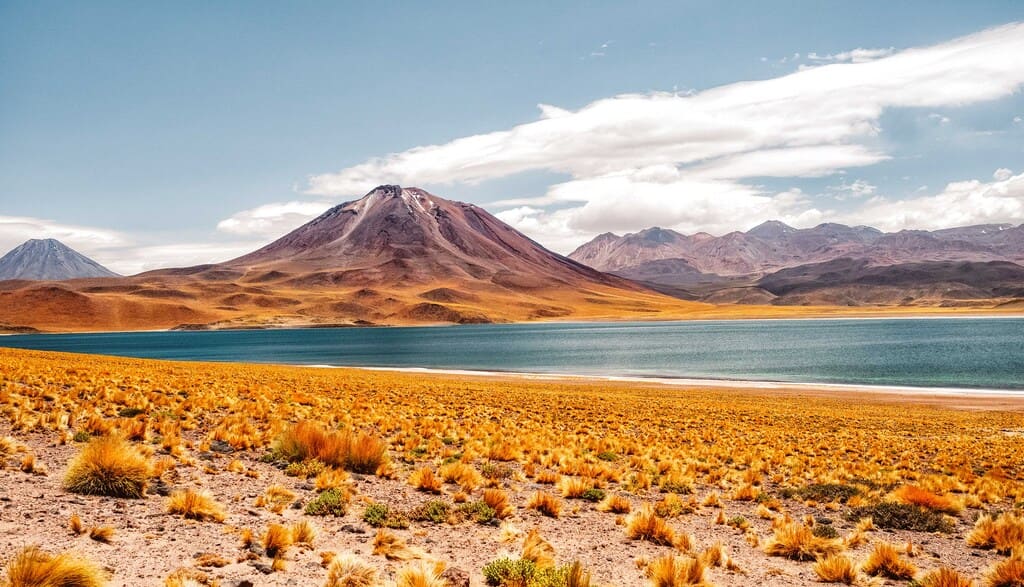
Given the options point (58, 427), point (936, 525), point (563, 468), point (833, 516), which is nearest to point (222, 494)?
point (58, 427)

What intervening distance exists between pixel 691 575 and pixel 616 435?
1278cm

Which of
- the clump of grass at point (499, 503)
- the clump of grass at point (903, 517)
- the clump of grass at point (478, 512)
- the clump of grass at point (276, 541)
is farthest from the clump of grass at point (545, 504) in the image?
the clump of grass at point (903, 517)

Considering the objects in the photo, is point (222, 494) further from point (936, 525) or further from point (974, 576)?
point (936, 525)

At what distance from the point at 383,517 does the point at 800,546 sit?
21.3ft

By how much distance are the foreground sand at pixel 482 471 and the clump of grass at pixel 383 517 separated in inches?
7.6

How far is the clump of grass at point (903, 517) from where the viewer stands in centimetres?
1094

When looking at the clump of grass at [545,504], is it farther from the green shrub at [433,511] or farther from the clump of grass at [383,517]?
the clump of grass at [383,517]

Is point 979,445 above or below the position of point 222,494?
below

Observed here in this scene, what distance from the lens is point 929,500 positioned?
1227cm

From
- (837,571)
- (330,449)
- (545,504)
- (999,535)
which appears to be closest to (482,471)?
(545,504)

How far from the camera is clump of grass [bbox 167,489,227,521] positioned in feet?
28.7

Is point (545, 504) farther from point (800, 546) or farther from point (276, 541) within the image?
point (276, 541)

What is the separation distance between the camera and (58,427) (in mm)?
12906

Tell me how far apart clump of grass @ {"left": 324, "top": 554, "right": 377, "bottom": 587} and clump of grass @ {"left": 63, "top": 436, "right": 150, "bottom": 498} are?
4206 millimetres
